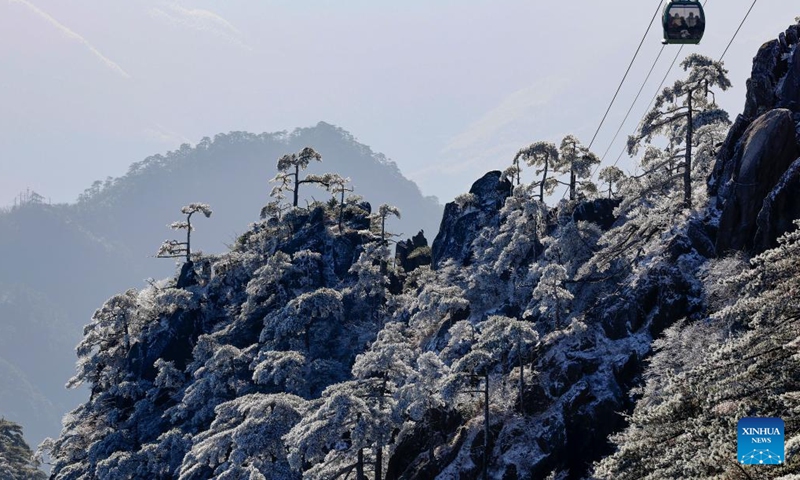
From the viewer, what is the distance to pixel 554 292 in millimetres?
48375

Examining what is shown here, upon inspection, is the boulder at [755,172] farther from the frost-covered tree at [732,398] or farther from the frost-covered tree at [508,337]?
the frost-covered tree at [732,398]

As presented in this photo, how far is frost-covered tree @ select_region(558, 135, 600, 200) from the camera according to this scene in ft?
225

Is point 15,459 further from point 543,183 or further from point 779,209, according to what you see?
point 779,209

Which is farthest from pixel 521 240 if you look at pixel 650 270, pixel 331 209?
pixel 331 209

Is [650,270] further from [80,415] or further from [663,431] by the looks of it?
[80,415]

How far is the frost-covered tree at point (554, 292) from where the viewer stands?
1892 inches

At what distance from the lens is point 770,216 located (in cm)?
3950

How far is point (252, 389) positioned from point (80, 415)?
2282 centimetres

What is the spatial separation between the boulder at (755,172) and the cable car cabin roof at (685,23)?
26.2ft

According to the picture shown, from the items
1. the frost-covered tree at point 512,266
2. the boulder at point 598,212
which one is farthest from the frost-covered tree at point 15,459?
the boulder at point 598,212

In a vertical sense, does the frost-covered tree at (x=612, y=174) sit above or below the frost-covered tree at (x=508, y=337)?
above

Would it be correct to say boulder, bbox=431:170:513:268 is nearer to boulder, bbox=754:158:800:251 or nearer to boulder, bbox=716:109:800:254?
boulder, bbox=716:109:800:254

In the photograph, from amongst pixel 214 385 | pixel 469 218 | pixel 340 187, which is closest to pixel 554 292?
pixel 469 218

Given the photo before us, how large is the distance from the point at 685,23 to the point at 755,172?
9505mm
